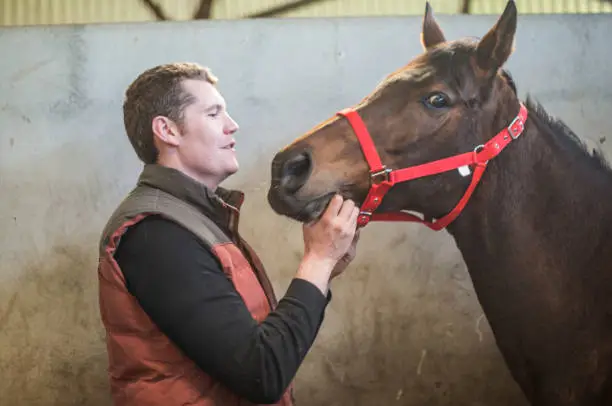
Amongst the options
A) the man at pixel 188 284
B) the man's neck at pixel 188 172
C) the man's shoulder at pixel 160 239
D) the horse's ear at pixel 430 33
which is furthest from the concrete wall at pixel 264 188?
the man's shoulder at pixel 160 239

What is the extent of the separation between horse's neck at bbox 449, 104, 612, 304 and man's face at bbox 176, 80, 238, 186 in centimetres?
62

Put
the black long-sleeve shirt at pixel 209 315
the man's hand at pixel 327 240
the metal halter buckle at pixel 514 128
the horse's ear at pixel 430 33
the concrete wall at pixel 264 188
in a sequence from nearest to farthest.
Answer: the black long-sleeve shirt at pixel 209 315
the man's hand at pixel 327 240
the metal halter buckle at pixel 514 128
the horse's ear at pixel 430 33
the concrete wall at pixel 264 188

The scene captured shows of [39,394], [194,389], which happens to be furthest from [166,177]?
[39,394]

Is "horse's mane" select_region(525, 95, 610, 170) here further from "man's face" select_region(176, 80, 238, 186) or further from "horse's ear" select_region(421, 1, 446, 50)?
"man's face" select_region(176, 80, 238, 186)

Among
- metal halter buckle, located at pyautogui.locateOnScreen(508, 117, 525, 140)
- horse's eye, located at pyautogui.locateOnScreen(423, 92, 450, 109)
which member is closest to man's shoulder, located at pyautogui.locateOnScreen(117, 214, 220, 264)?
horse's eye, located at pyautogui.locateOnScreen(423, 92, 450, 109)

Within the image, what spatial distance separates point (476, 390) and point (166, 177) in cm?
149

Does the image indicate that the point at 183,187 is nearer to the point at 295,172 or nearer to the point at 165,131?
the point at 165,131

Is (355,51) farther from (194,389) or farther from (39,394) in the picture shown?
(39,394)

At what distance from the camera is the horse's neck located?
1.27 metres

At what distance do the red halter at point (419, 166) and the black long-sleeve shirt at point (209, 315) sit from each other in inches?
13.6

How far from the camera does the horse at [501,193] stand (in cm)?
123

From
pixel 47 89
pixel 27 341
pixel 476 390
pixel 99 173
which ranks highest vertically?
pixel 47 89

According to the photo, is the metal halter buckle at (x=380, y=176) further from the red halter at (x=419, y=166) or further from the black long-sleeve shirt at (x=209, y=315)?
the black long-sleeve shirt at (x=209, y=315)

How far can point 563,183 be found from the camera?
1292mm
